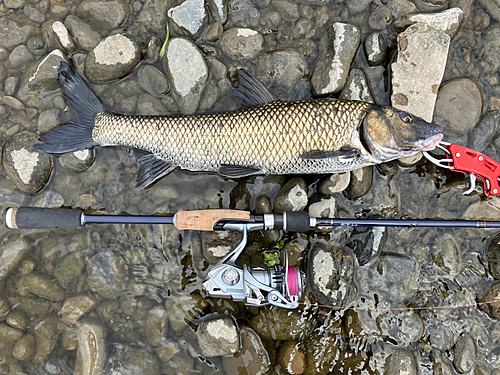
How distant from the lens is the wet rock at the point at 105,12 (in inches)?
122

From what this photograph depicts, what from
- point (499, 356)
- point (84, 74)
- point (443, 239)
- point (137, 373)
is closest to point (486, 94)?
point (443, 239)

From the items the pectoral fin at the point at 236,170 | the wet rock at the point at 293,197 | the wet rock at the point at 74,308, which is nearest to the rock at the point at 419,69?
the wet rock at the point at 293,197

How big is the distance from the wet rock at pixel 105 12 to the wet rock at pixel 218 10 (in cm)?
84

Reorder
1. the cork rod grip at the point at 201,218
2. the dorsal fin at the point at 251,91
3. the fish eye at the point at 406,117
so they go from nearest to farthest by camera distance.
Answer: the cork rod grip at the point at 201,218 → the fish eye at the point at 406,117 → the dorsal fin at the point at 251,91

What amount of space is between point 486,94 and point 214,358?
12.2ft

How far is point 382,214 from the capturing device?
3109 millimetres

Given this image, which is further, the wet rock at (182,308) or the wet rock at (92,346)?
the wet rock at (182,308)

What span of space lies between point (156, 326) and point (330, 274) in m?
1.72

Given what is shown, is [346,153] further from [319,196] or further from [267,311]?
[267,311]

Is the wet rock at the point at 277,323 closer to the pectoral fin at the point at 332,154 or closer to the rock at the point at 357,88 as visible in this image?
the pectoral fin at the point at 332,154

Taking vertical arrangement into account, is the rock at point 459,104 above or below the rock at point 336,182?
above

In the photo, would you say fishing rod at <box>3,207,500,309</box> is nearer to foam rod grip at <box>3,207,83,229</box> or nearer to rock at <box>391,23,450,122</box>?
foam rod grip at <box>3,207,83,229</box>

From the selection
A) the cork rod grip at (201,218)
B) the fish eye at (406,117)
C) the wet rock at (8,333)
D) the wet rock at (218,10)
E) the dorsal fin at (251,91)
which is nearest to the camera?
the cork rod grip at (201,218)

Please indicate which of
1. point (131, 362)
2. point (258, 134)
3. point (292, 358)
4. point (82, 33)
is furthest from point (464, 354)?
point (82, 33)
